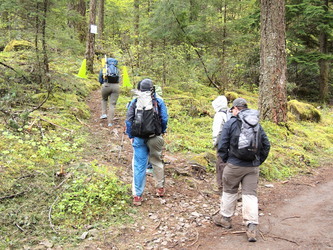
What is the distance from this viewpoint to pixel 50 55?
369 inches

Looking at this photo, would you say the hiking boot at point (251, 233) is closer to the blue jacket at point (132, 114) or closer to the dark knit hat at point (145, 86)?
the blue jacket at point (132, 114)

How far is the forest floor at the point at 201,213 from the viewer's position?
4.29m

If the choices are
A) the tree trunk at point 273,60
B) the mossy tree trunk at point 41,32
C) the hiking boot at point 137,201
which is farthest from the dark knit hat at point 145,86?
the tree trunk at point 273,60

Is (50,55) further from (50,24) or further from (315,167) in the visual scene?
(315,167)

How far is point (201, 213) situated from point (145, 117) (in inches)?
84.2

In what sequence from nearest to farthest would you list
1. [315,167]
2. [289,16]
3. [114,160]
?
[114,160], [315,167], [289,16]

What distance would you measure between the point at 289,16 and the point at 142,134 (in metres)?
16.2

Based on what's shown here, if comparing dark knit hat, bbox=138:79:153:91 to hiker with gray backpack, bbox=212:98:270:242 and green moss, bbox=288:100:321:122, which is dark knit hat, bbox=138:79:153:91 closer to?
hiker with gray backpack, bbox=212:98:270:242

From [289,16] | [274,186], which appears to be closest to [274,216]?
[274,186]

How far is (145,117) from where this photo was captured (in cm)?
518

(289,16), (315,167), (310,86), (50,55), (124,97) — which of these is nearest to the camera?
(315,167)

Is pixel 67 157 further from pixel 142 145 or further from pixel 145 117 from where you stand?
pixel 145 117

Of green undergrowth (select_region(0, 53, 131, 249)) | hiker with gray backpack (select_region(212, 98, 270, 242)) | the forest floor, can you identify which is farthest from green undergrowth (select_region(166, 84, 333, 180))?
green undergrowth (select_region(0, 53, 131, 249))

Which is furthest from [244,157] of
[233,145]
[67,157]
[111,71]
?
[111,71]
